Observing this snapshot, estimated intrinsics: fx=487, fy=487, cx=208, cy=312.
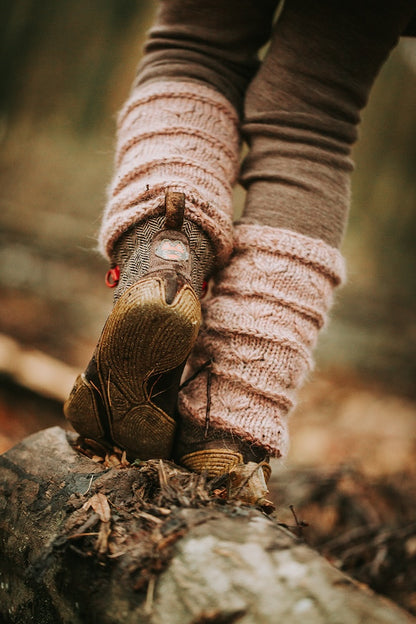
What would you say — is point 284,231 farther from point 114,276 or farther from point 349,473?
point 349,473

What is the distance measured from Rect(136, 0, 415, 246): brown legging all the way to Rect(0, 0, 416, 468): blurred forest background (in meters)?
1.79

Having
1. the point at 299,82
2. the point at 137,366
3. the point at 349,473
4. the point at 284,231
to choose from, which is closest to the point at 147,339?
the point at 137,366

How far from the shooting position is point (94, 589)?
1.51 ft

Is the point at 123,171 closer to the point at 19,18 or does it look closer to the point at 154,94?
the point at 154,94

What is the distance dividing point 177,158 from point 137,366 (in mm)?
293

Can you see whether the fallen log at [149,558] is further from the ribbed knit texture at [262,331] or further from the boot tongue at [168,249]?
the boot tongue at [168,249]

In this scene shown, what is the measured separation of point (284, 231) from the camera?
2.25 feet

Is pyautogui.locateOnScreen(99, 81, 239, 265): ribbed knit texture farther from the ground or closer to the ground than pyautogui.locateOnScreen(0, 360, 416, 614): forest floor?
farther from the ground

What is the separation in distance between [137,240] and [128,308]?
13 centimetres

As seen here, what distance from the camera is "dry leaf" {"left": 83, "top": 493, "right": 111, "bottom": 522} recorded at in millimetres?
506

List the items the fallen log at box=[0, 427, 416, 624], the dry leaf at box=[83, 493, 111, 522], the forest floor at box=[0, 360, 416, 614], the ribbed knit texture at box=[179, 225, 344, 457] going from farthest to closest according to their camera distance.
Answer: the forest floor at box=[0, 360, 416, 614]
the ribbed knit texture at box=[179, 225, 344, 457]
the dry leaf at box=[83, 493, 111, 522]
the fallen log at box=[0, 427, 416, 624]

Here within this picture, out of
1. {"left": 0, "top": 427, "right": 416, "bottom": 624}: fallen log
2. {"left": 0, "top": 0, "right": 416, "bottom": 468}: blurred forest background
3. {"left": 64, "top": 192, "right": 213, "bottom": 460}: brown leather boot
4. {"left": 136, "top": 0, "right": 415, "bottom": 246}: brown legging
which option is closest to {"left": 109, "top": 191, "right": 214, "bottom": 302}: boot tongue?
{"left": 64, "top": 192, "right": 213, "bottom": 460}: brown leather boot

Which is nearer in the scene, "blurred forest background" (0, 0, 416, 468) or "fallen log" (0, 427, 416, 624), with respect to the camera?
"fallen log" (0, 427, 416, 624)

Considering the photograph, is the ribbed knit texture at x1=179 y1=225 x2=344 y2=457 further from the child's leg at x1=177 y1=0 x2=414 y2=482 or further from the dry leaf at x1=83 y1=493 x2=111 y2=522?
the dry leaf at x1=83 y1=493 x2=111 y2=522
